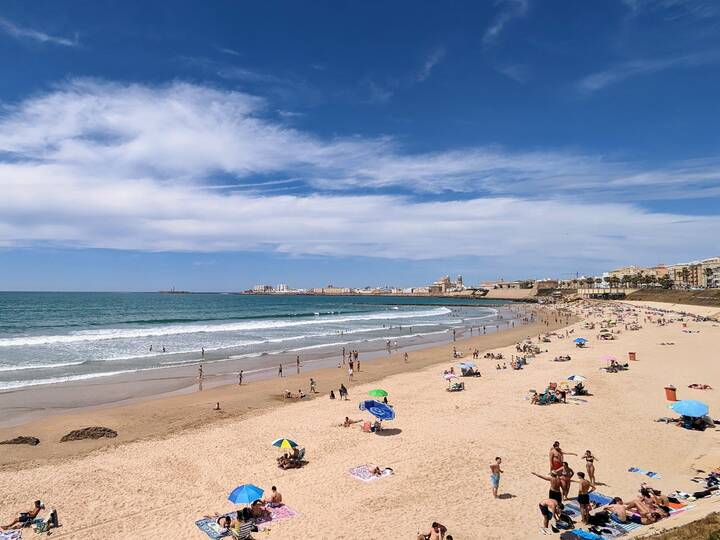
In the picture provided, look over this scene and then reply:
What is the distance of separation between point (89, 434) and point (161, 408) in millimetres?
4062

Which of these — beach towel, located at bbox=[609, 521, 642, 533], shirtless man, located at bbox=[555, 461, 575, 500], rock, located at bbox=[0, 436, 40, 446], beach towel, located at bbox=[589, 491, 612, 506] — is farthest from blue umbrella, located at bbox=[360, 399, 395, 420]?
rock, located at bbox=[0, 436, 40, 446]

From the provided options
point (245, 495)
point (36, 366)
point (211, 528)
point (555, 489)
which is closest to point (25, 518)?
point (211, 528)

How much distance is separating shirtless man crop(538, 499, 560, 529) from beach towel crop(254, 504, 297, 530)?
488 cm

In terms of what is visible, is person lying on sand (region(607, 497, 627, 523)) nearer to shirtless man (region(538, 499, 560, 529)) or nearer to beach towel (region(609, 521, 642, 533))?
beach towel (region(609, 521, 642, 533))

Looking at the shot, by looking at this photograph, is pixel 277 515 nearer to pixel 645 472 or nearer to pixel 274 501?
pixel 274 501

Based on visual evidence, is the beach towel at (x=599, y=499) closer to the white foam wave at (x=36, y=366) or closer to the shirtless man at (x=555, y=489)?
the shirtless man at (x=555, y=489)

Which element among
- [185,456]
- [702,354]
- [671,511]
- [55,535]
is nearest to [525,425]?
[671,511]

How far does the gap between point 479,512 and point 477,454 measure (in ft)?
11.1

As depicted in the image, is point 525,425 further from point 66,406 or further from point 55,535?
point 66,406

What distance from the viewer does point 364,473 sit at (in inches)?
461

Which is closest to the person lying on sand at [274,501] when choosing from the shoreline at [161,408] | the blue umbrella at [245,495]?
the blue umbrella at [245,495]

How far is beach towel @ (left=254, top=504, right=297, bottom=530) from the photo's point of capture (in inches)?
366

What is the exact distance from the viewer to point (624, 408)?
56.1 feet

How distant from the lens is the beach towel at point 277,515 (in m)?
9.30
